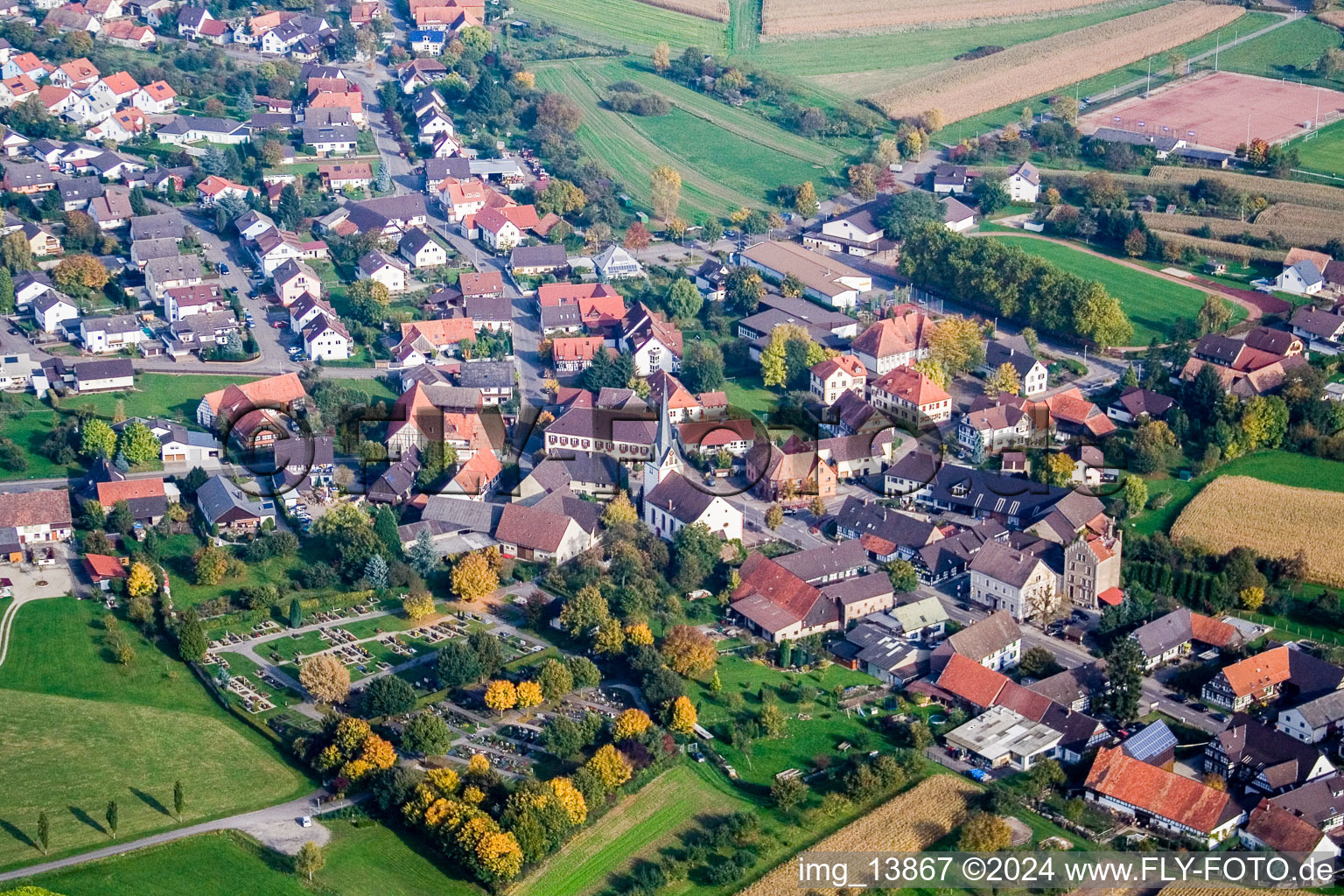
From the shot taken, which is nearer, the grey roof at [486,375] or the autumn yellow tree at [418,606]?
the autumn yellow tree at [418,606]

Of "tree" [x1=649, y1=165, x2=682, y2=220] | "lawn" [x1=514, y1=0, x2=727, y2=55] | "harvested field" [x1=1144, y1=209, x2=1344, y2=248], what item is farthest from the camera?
"lawn" [x1=514, y1=0, x2=727, y2=55]

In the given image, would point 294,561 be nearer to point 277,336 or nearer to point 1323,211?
point 277,336

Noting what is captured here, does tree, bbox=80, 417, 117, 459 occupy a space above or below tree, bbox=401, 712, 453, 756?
above

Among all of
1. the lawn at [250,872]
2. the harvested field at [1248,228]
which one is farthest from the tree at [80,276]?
the harvested field at [1248,228]

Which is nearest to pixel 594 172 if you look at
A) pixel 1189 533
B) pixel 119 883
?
pixel 1189 533

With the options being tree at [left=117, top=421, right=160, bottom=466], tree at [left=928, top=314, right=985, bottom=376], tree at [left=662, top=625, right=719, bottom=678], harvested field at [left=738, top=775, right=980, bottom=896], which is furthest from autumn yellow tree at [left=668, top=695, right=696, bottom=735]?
tree at [left=928, top=314, right=985, bottom=376]

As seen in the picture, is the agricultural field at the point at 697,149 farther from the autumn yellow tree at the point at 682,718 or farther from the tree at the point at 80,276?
the autumn yellow tree at the point at 682,718

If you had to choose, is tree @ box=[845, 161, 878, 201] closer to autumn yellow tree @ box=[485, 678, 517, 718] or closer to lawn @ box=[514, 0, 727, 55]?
lawn @ box=[514, 0, 727, 55]
